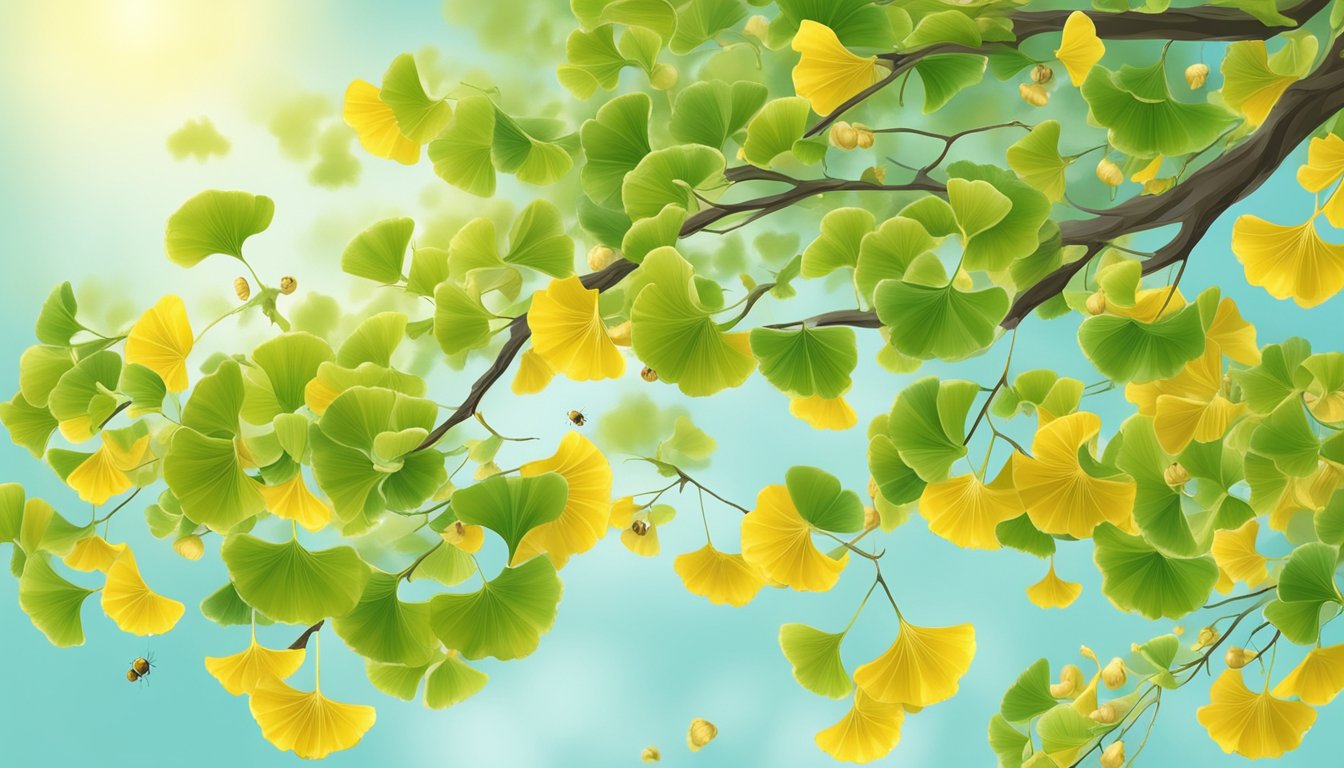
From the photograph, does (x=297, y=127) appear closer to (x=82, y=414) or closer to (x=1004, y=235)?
(x=82, y=414)

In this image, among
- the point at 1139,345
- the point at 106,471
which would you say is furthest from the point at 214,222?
the point at 1139,345

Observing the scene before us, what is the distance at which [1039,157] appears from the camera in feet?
1.88

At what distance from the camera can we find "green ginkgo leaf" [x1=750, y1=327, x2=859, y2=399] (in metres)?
0.45

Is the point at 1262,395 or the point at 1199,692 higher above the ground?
the point at 1262,395

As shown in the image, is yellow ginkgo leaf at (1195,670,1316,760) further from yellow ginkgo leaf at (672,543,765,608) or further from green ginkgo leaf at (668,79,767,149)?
green ginkgo leaf at (668,79,767,149)

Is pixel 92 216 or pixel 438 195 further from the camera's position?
pixel 92 216

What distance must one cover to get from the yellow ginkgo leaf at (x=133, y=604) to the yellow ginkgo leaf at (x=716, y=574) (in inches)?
11.0

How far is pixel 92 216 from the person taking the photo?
3.71 feet

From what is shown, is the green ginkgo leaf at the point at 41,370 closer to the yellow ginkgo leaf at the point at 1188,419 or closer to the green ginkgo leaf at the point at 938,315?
the green ginkgo leaf at the point at 938,315

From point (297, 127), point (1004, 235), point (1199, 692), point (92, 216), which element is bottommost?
point (1199, 692)

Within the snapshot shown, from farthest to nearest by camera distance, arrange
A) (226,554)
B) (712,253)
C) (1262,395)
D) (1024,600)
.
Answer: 1. (1024,600)
2. (712,253)
3. (1262,395)
4. (226,554)

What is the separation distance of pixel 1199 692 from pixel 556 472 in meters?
0.95

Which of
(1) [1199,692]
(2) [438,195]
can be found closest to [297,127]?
(2) [438,195]

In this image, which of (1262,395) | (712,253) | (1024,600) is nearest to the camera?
(1262,395)
